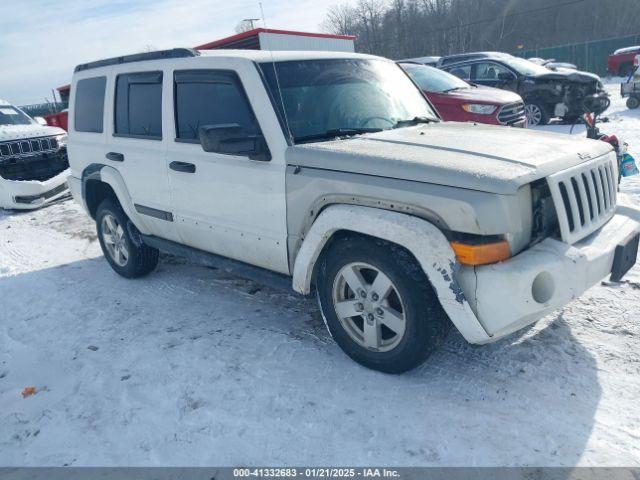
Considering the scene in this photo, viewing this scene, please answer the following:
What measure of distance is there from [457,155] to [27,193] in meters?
7.94

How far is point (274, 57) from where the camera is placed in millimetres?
3738

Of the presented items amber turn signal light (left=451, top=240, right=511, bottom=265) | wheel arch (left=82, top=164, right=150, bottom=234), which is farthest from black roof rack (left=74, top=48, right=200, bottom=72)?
amber turn signal light (left=451, top=240, right=511, bottom=265)

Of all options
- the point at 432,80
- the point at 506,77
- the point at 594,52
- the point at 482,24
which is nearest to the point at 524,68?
the point at 506,77

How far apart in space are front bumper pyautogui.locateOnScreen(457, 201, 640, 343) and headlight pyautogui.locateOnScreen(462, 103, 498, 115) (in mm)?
6792

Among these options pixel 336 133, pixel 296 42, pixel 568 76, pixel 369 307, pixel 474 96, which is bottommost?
pixel 369 307

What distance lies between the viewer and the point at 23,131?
9.18 meters

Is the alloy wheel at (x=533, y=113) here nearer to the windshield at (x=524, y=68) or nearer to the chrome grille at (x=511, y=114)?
the windshield at (x=524, y=68)

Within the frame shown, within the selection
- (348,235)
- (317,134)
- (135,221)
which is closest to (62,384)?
(135,221)

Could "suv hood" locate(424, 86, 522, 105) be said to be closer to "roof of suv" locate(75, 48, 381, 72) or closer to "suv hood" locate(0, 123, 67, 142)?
"roof of suv" locate(75, 48, 381, 72)

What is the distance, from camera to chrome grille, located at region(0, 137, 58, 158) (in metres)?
8.77

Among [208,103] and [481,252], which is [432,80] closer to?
[208,103]

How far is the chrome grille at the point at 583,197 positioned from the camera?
2.82m

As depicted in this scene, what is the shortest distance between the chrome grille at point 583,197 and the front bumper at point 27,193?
7.92m

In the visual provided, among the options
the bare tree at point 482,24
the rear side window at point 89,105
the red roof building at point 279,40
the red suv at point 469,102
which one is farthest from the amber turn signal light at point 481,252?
the bare tree at point 482,24
